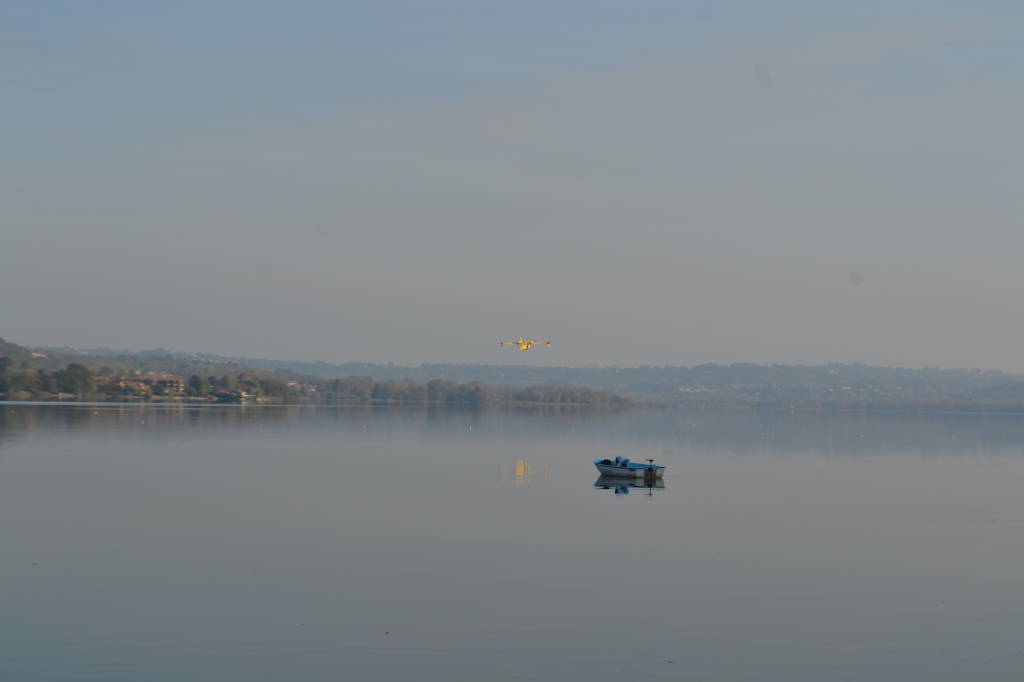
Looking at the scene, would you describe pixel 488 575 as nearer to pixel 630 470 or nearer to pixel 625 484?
pixel 625 484

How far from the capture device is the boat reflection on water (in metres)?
57.3

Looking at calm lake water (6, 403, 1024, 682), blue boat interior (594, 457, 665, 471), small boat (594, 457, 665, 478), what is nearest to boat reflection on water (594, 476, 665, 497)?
small boat (594, 457, 665, 478)

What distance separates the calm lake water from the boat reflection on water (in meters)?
1.10

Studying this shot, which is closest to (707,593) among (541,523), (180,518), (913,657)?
(913,657)

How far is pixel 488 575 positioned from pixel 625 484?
30.5 metres

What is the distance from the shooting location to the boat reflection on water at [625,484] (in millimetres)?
57312

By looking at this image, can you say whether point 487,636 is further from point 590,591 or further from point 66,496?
point 66,496

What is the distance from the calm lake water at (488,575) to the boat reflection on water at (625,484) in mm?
1099

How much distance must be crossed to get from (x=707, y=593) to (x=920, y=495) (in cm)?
3230

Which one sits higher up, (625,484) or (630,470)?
(630,470)

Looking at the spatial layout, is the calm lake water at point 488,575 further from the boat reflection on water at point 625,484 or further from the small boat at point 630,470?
the small boat at point 630,470

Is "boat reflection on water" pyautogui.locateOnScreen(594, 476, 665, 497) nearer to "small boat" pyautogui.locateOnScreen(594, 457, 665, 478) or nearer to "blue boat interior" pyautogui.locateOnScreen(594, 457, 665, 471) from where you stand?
"small boat" pyautogui.locateOnScreen(594, 457, 665, 478)

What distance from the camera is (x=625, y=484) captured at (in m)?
59.1

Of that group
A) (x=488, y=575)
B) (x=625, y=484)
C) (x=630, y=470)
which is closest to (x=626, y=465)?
(x=630, y=470)
